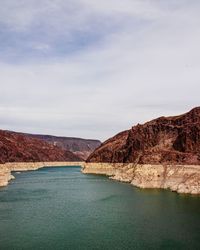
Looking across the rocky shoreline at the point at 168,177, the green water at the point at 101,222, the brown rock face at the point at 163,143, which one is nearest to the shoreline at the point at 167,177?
the rocky shoreline at the point at 168,177

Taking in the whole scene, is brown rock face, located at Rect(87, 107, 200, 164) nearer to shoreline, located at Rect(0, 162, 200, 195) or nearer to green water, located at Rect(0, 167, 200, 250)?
shoreline, located at Rect(0, 162, 200, 195)

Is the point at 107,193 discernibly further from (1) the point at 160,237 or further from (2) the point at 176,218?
(1) the point at 160,237

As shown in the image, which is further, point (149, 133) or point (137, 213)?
point (149, 133)

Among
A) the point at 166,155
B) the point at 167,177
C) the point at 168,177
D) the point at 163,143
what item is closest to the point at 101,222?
the point at 168,177

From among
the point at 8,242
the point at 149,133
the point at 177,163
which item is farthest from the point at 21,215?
the point at 149,133

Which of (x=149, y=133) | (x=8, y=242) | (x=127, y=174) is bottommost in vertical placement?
(x=8, y=242)

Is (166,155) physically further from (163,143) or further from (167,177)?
(163,143)
